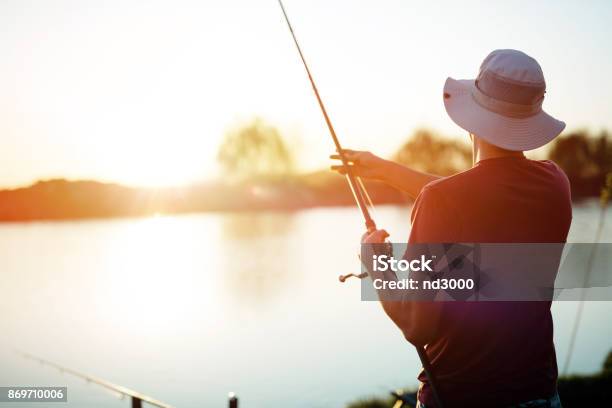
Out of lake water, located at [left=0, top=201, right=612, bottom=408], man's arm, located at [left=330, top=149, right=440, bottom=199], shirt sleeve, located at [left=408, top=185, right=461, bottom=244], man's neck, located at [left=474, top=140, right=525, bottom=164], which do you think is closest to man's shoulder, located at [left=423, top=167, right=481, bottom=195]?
shirt sleeve, located at [left=408, top=185, right=461, bottom=244]

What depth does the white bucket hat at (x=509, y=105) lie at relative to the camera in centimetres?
137

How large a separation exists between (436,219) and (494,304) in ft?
0.93

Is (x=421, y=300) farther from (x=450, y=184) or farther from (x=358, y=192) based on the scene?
(x=358, y=192)

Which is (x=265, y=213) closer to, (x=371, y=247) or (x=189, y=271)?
(x=189, y=271)

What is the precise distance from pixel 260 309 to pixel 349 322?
4.41m

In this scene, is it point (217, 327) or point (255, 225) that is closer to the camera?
point (217, 327)

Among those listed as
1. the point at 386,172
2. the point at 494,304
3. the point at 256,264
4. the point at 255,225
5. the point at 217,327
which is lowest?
the point at 217,327

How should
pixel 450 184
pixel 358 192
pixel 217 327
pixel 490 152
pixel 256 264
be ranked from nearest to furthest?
pixel 450 184 < pixel 490 152 < pixel 358 192 < pixel 217 327 < pixel 256 264

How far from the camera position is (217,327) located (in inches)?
→ 733

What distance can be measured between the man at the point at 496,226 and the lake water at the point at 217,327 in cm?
554

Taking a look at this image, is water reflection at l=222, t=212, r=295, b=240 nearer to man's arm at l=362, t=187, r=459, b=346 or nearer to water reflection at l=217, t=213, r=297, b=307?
water reflection at l=217, t=213, r=297, b=307

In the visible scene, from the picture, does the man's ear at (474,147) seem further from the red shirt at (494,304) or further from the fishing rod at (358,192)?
the fishing rod at (358,192)

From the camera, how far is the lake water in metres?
12.3

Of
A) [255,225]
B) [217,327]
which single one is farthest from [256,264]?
[255,225]
